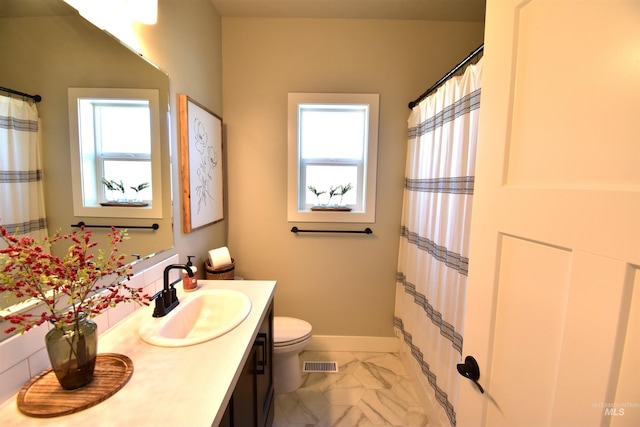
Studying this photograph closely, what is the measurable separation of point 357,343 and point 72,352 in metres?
2.00

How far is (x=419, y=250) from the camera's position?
5.87 ft

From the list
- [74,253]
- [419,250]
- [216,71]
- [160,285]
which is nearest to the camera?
[74,253]

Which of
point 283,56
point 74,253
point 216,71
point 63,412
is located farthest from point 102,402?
point 283,56

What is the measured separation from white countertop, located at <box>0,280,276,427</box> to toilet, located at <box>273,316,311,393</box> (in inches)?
30.0

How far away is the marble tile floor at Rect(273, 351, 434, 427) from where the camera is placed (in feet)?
5.19

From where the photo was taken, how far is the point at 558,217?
54 centimetres

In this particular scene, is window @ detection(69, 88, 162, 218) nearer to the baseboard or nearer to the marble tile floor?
the marble tile floor

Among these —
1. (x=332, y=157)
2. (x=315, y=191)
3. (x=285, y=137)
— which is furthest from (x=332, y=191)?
(x=285, y=137)

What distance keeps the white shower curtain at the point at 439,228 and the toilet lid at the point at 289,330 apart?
79cm

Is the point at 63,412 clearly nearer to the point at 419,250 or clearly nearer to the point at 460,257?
the point at 460,257

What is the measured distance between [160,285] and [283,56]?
182 centimetres

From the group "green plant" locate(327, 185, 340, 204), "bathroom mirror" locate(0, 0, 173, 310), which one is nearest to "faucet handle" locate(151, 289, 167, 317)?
"bathroom mirror" locate(0, 0, 173, 310)

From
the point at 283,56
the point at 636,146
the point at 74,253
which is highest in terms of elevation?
the point at 283,56

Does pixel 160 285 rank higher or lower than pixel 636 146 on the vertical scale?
lower
